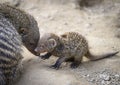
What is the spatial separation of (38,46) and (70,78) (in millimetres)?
550

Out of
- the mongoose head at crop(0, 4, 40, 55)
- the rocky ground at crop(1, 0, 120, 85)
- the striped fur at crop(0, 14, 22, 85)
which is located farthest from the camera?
the mongoose head at crop(0, 4, 40, 55)

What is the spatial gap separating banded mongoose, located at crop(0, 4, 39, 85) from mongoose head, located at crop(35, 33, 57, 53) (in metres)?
0.20

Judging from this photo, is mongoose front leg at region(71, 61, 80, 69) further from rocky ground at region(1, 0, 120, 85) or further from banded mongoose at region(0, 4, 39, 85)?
banded mongoose at region(0, 4, 39, 85)

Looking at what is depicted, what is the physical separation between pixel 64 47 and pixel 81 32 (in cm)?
112

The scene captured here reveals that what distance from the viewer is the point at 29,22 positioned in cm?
470

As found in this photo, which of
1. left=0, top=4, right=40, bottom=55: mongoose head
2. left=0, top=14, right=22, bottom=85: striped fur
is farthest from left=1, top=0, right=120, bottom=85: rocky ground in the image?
left=0, top=4, right=40, bottom=55: mongoose head

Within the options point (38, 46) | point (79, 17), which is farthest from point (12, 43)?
point (79, 17)

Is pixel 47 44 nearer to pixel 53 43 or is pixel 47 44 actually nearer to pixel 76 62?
pixel 53 43

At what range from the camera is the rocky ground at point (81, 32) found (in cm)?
433

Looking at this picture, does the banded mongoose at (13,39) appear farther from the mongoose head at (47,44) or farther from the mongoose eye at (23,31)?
the mongoose head at (47,44)

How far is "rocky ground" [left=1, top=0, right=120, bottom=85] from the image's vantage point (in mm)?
4332

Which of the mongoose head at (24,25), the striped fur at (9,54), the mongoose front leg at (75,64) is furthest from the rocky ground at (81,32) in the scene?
the mongoose head at (24,25)

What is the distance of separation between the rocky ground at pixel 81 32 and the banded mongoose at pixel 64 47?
9 centimetres

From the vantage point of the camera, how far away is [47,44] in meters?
4.48
